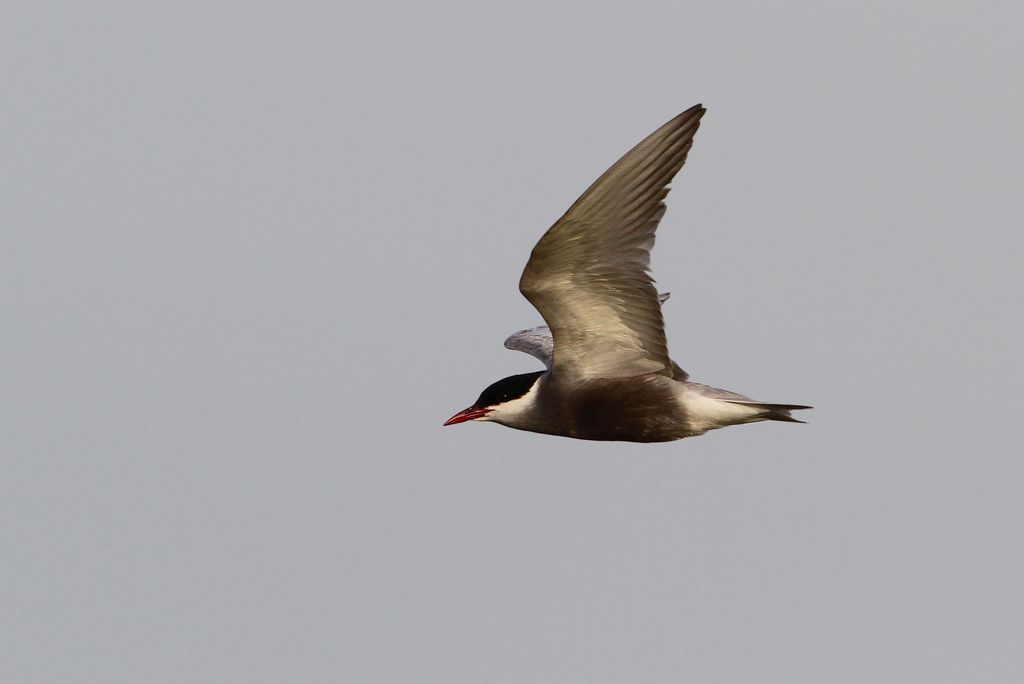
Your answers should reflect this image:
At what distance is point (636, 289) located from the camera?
33.5 ft

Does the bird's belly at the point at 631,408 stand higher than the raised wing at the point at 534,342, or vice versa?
the raised wing at the point at 534,342

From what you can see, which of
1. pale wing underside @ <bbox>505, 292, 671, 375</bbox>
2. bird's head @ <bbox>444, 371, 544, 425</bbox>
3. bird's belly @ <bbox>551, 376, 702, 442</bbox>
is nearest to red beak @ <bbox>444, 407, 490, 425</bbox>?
bird's head @ <bbox>444, 371, 544, 425</bbox>

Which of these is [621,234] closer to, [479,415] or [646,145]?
[646,145]

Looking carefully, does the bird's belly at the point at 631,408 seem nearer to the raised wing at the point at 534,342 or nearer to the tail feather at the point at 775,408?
the tail feather at the point at 775,408

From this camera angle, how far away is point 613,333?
1064cm

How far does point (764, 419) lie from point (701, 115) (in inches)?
106

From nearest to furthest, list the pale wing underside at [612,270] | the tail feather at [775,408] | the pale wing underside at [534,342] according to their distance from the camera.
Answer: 1. the pale wing underside at [612,270]
2. the tail feather at [775,408]
3. the pale wing underside at [534,342]

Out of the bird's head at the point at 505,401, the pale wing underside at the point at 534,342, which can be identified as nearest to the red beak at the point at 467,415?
the bird's head at the point at 505,401

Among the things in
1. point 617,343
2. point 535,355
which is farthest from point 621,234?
point 535,355

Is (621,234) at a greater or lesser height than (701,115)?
lesser

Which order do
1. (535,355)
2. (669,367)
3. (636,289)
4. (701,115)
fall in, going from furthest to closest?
(535,355)
(669,367)
(636,289)
(701,115)

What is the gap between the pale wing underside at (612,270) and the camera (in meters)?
9.52

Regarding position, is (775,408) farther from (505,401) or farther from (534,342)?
(534,342)

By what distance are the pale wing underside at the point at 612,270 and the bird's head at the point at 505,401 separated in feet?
1.34
